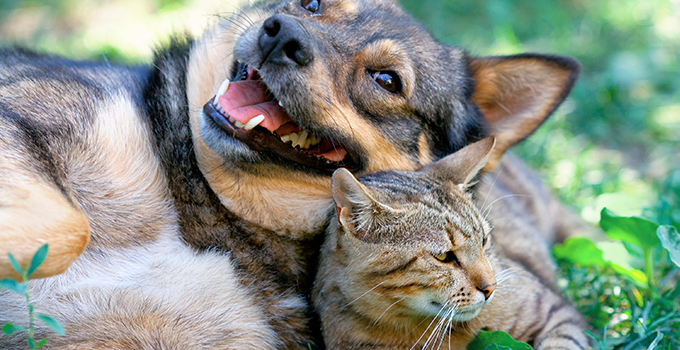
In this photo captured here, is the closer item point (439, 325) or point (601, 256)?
point (439, 325)

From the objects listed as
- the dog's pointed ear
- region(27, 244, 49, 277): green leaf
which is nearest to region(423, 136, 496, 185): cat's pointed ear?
the dog's pointed ear

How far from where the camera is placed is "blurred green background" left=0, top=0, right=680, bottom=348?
440 cm

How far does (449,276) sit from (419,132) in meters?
1.00

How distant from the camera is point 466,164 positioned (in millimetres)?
3068

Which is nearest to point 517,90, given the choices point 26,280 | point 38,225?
point 38,225

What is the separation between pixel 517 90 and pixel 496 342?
1638 mm

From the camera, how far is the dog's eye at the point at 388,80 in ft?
10.4

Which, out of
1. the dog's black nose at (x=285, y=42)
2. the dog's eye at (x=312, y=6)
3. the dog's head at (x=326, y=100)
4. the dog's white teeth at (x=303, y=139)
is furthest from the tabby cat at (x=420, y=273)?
the dog's eye at (x=312, y=6)

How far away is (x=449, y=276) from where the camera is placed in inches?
104

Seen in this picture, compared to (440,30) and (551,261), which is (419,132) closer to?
(551,261)

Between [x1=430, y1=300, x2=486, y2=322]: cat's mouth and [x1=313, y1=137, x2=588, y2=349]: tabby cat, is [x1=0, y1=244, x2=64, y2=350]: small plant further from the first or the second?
[x1=430, y1=300, x2=486, y2=322]: cat's mouth

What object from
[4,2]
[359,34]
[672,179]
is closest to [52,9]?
[4,2]

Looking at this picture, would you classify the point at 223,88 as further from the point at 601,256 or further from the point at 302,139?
the point at 601,256

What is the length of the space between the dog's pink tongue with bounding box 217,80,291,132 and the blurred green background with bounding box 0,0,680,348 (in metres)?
0.83
